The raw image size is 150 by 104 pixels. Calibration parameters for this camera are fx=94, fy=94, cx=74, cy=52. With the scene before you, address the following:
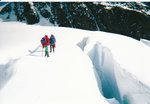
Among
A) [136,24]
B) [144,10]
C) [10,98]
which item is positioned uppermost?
[144,10]

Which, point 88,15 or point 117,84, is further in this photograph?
point 88,15

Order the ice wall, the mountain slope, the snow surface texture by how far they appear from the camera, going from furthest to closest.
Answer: the mountain slope < the ice wall < the snow surface texture

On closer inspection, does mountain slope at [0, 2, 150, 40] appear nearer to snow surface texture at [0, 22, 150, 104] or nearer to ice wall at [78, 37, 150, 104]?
ice wall at [78, 37, 150, 104]

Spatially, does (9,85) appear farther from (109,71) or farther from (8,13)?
(8,13)

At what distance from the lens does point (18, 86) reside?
384 cm

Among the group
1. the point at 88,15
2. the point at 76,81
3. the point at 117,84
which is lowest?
the point at 117,84

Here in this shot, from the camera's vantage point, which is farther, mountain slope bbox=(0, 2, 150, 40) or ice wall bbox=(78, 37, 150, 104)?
mountain slope bbox=(0, 2, 150, 40)

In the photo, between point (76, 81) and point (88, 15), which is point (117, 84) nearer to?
point (76, 81)

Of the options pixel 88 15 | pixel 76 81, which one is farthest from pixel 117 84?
pixel 88 15

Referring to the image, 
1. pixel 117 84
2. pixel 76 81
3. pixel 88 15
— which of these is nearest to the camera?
pixel 76 81

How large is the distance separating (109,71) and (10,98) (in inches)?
244

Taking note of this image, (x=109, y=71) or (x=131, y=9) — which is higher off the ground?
(x=131, y=9)

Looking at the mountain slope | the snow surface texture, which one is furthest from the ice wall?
the mountain slope

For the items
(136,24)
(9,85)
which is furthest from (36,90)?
(136,24)
